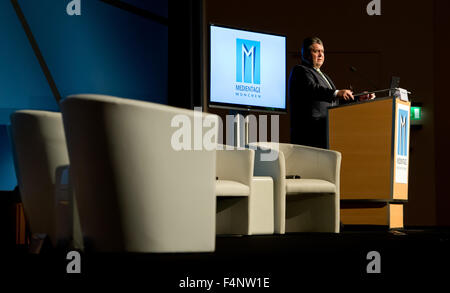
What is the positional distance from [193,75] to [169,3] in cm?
72

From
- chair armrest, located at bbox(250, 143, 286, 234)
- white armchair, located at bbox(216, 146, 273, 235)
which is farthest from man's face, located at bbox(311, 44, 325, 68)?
white armchair, located at bbox(216, 146, 273, 235)

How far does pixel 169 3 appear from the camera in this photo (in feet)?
18.5

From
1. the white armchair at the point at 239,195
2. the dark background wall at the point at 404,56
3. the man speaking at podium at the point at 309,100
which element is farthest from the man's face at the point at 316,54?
the dark background wall at the point at 404,56

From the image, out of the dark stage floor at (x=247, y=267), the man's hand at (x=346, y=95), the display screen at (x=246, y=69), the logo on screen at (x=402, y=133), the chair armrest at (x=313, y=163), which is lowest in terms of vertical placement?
the dark stage floor at (x=247, y=267)

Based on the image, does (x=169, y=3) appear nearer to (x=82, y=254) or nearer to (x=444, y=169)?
(x=444, y=169)

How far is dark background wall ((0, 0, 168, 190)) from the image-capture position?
13.0 ft

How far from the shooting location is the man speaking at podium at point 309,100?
4297 millimetres

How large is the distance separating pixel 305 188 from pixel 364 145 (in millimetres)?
668

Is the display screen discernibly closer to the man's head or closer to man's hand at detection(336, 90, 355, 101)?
the man's head

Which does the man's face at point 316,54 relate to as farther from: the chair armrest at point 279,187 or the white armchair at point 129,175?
the white armchair at point 129,175

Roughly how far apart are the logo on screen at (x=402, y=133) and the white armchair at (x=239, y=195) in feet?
3.44

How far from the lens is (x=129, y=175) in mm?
2086

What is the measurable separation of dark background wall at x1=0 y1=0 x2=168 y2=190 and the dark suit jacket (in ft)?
5.12

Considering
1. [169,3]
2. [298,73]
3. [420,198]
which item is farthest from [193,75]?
[420,198]
